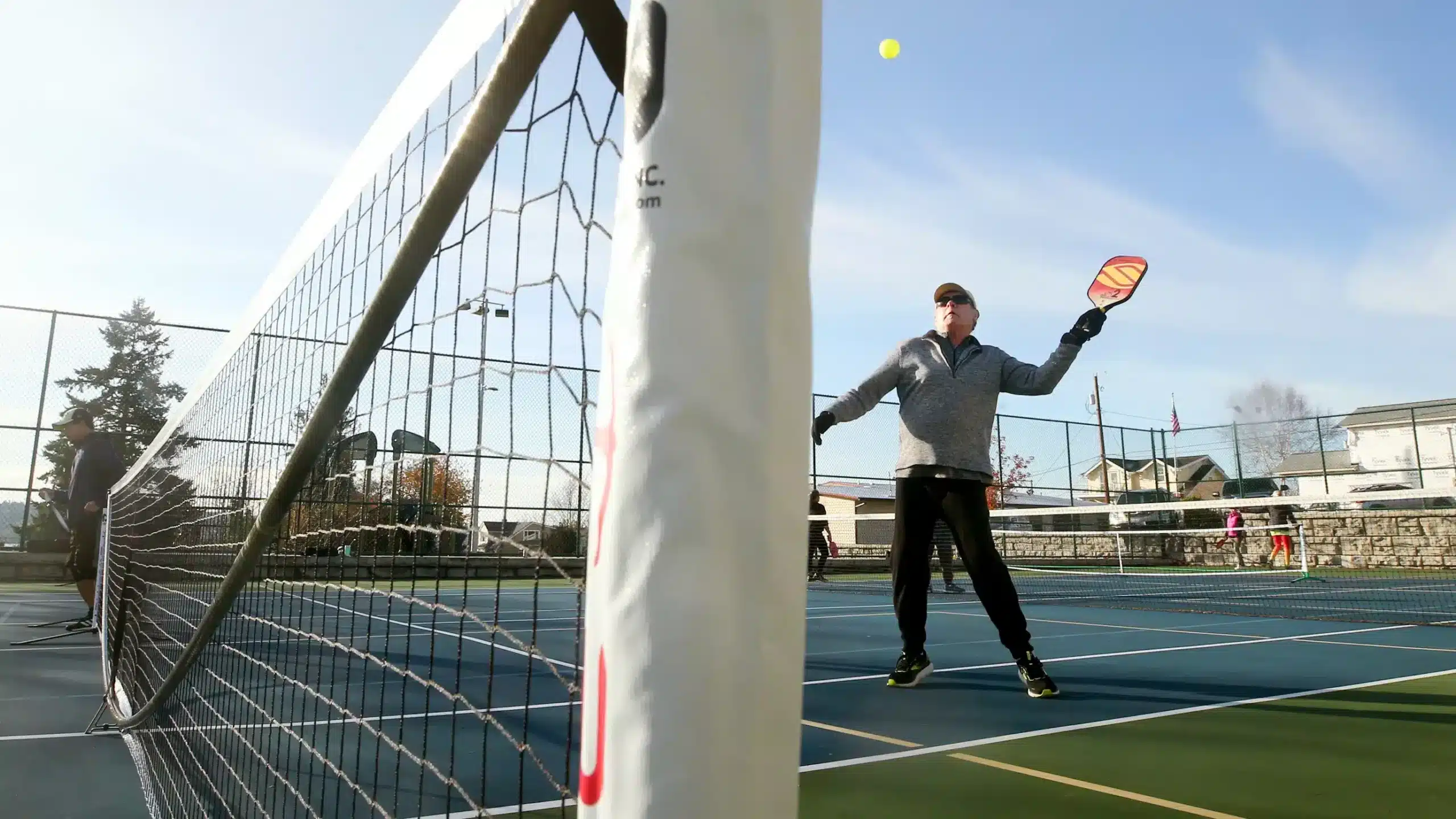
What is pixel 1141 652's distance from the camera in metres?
6.34

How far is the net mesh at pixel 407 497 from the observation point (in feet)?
4.34

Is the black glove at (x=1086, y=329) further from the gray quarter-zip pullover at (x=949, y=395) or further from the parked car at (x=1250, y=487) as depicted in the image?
the parked car at (x=1250, y=487)

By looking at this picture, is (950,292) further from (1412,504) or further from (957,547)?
(1412,504)

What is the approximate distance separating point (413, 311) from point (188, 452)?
3.91m

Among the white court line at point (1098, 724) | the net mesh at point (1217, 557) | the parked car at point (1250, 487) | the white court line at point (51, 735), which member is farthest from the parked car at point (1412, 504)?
the white court line at point (51, 735)

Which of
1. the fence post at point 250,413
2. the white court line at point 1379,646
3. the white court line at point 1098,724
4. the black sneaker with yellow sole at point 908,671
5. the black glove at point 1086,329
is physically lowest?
the white court line at point 1098,724

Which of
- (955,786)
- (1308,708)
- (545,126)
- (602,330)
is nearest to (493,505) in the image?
(545,126)

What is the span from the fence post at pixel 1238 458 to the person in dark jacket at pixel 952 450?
86.4ft

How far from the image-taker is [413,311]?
75.4 inches

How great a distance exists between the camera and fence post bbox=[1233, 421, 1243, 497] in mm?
27719

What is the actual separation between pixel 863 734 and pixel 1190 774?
3.69 ft

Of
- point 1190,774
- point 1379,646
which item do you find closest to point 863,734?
point 1190,774

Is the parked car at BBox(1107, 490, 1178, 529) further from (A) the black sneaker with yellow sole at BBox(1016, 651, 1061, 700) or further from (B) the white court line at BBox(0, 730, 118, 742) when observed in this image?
(B) the white court line at BBox(0, 730, 118, 742)

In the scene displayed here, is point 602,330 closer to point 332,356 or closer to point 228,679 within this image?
point 332,356
